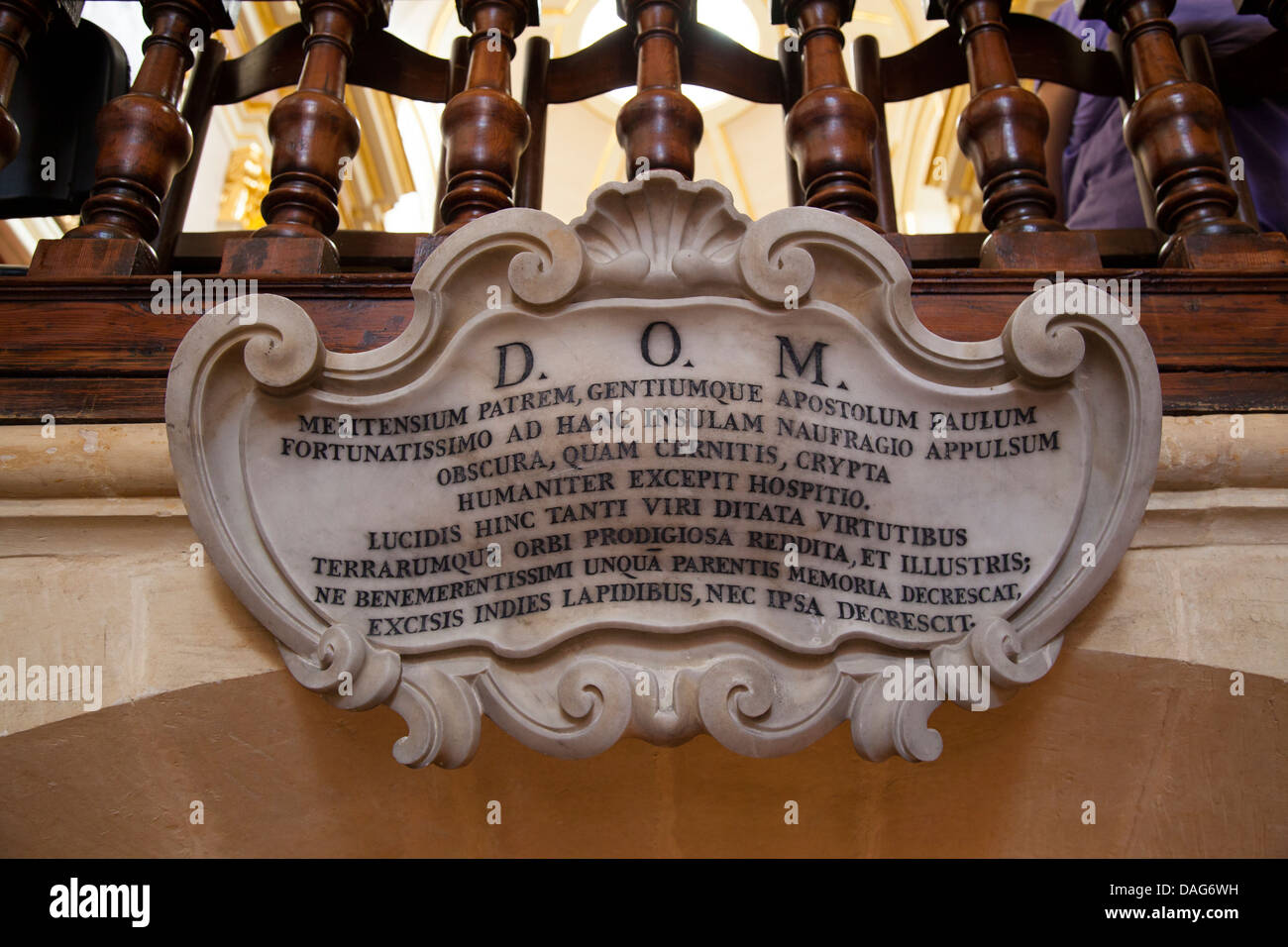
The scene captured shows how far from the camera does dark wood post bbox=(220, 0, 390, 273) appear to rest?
1.49 meters

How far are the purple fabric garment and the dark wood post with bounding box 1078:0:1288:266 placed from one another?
42 cm

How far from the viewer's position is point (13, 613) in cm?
136

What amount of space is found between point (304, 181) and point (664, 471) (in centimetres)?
72

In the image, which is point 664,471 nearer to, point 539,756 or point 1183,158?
point 539,756

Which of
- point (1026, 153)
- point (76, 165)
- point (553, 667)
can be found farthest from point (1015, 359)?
point (76, 165)

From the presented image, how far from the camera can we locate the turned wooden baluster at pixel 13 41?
5.12 ft

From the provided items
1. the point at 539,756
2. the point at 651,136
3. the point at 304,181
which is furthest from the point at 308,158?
the point at 539,756

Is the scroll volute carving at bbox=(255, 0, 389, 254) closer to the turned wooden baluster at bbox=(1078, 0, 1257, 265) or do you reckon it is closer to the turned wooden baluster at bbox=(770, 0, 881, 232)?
the turned wooden baluster at bbox=(770, 0, 881, 232)

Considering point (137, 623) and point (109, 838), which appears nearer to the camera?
point (137, 623)

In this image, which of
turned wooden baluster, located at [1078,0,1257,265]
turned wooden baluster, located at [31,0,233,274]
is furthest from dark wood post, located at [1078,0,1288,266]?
turned wooden baluster, located at [31,0,233,274]

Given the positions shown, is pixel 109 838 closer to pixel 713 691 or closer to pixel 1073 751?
pixel 713 691

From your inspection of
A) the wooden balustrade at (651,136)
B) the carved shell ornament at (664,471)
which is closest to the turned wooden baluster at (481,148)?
the wooden balustrade at (651,136)

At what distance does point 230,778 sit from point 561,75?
142cm

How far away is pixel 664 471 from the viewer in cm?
126
